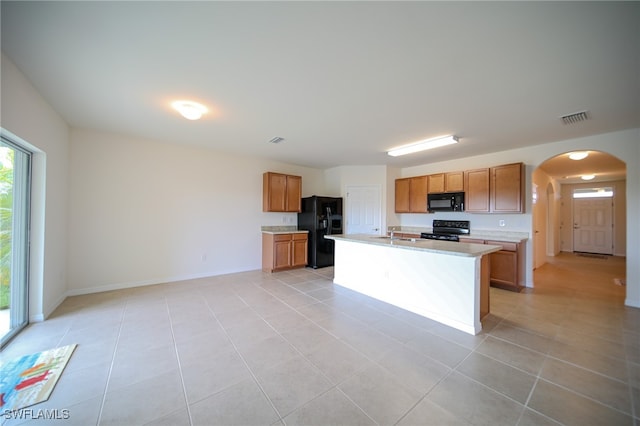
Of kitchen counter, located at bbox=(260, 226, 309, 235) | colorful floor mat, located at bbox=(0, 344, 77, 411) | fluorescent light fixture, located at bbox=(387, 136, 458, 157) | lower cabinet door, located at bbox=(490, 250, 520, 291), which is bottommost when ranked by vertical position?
colorful floor mat, located at bbox=(0, 344, 77, 411)

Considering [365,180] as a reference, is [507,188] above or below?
below

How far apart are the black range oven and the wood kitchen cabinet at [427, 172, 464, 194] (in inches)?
29.2

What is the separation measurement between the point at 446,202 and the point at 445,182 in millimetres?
449

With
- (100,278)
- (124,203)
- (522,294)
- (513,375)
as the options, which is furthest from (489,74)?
(100,278)

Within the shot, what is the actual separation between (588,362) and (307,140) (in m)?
4.09

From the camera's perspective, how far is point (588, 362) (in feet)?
6.51

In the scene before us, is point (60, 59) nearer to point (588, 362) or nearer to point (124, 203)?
point (124, 203)

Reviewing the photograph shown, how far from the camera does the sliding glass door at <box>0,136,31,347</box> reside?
91.4 inches

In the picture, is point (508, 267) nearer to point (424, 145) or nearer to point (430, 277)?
point (430, 277)

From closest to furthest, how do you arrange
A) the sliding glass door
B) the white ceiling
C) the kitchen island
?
1. the white ceiling
2. the sliding glass door
3. the kitchen island

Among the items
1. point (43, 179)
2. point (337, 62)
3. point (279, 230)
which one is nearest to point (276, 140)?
point (337, 62)

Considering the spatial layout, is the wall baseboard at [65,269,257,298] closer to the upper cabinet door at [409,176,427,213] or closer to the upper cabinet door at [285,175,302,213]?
the upper cabinet door at [285,175,302,213]

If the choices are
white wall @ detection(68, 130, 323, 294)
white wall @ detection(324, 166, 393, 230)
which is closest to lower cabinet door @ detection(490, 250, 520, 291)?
white wall @ detection(324, 166, 393, 230)

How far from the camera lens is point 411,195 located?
18.5 feet
